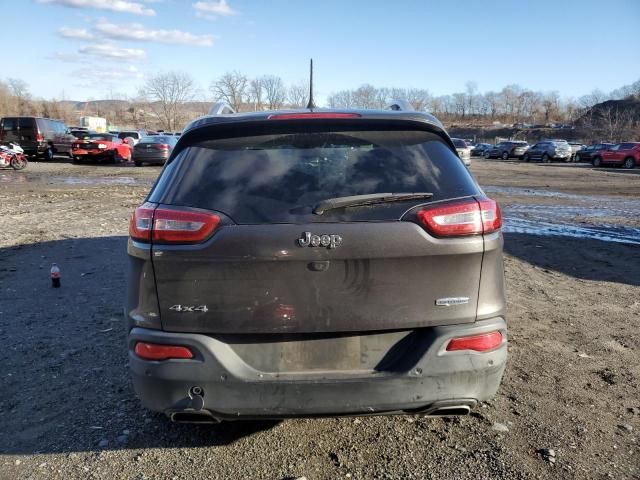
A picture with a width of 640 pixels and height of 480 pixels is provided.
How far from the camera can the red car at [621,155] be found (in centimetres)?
3597

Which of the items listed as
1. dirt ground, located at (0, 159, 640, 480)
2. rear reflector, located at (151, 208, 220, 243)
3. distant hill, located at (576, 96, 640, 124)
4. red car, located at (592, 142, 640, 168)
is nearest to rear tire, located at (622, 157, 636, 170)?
red car, located at (592, 142, 640, 168)

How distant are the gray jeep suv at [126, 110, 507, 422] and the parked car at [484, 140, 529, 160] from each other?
168 ft

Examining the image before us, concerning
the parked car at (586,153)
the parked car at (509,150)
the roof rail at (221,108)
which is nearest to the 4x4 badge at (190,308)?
the roof rail at (221,108)

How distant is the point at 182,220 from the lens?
2484mm

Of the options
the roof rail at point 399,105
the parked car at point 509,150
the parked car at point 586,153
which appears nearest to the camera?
the roof rail at point 399,105

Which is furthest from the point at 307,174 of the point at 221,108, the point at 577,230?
the point at 577,230

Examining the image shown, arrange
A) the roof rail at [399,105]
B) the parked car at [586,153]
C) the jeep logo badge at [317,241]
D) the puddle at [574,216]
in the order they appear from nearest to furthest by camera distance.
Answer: the jeep logo badge at [317,241]
the roof rail at [399,105]
the puddle at [574,216]
the parked car at [586,153]

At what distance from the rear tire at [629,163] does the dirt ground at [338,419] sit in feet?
113

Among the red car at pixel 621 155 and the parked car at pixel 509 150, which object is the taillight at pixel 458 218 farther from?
the parked car at pixel 509 150

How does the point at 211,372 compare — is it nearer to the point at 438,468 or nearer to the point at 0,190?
the point at 438,468

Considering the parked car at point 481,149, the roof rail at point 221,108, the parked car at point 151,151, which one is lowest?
the parked car at point 481,149

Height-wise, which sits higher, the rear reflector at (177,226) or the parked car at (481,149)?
the rear reflector at (177,226)

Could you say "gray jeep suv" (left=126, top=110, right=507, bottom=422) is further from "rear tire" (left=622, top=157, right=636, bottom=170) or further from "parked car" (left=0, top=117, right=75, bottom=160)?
"rear tire" (left=622, top=157, right=636, bottom=170)

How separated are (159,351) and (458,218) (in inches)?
61.5
